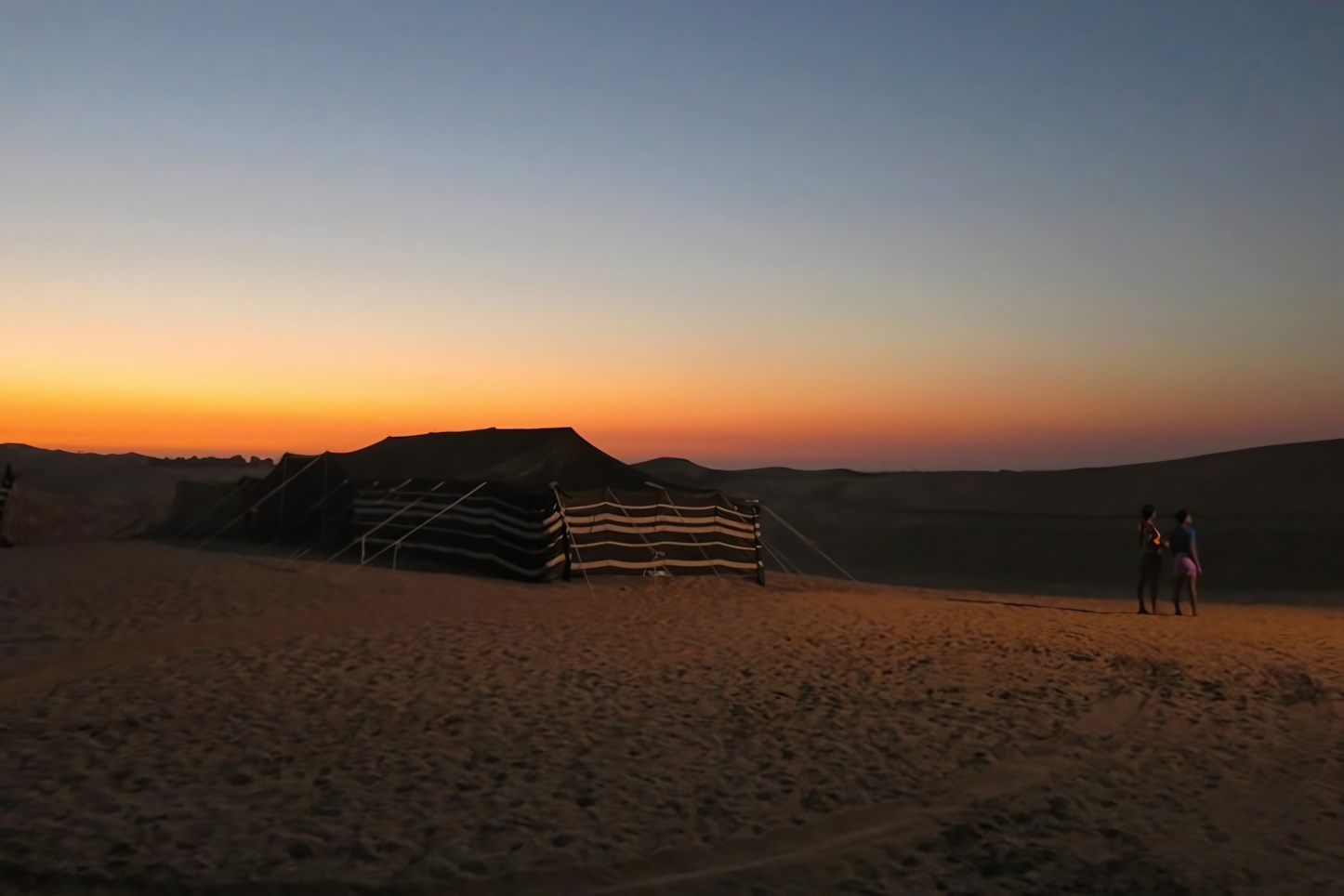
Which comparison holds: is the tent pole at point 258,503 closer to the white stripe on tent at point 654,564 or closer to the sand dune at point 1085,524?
the white stripe on tent at point 654,564

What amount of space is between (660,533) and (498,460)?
17.2ft

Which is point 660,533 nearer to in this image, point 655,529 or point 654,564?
point 655,529

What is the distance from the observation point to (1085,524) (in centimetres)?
3575

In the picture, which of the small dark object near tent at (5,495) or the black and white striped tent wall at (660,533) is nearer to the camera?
the black and white striped tent wall at (660,533)

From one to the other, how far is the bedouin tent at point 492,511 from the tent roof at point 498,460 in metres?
0.04

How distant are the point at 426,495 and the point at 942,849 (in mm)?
16389

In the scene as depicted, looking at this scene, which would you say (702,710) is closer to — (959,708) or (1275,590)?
(959,708)

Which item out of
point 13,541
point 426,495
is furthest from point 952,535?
point 13,541

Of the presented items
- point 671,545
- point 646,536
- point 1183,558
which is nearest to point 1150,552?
point 1183,558

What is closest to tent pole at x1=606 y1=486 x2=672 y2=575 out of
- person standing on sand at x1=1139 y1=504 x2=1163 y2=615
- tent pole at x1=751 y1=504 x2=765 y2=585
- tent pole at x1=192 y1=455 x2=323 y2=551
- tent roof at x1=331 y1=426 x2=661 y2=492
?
tent roof at x1=331 y1=426 x2=661 y2=492

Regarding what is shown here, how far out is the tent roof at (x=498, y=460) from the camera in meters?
21.7

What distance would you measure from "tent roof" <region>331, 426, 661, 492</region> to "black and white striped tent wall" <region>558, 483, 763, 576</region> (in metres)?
1.08

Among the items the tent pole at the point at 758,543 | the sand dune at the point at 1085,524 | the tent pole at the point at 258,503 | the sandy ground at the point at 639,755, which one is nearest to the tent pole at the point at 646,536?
the tent pole at the point at 758,543

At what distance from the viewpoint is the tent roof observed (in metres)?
21.7
